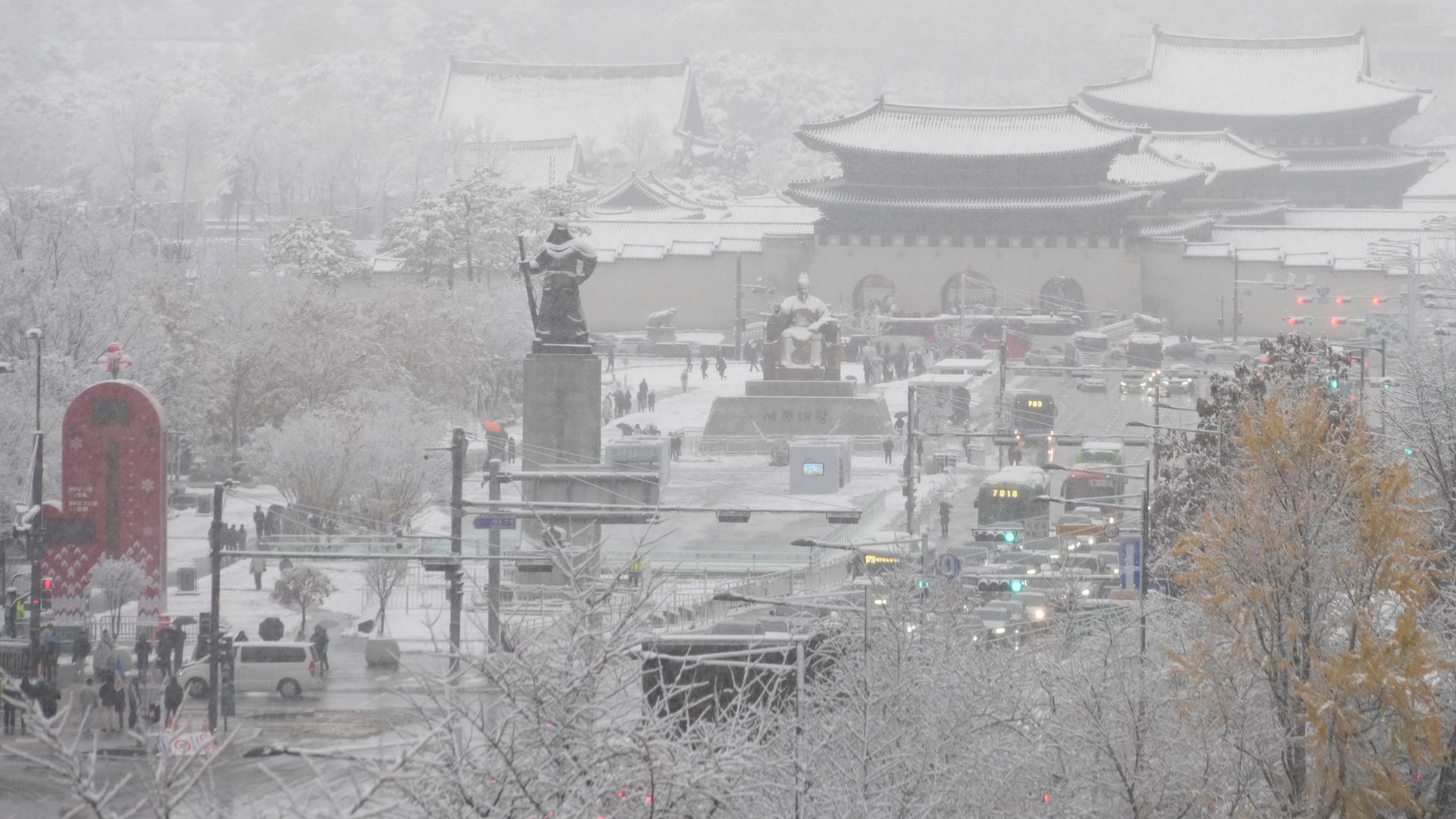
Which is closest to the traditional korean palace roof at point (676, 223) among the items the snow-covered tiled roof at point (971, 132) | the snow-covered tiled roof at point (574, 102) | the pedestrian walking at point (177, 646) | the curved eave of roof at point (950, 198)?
the curved eave of roof at point (950, 198)

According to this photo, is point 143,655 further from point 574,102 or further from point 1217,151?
point 574,102

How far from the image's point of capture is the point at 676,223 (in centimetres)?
6612

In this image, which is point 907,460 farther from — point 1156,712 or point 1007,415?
point 1156,712

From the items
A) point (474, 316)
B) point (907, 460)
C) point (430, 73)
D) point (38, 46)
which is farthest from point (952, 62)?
point (907, 460)

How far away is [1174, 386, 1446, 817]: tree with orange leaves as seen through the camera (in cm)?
1306

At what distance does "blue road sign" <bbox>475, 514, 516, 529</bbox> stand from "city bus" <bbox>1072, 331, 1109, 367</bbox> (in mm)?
31824

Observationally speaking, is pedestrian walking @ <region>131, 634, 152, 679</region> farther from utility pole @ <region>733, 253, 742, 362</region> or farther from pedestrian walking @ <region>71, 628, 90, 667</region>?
utility pole @ <region>733, 253, 742, 362</region>

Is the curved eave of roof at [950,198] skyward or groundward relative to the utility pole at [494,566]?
skyward

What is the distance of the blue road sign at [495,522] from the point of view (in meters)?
20.9

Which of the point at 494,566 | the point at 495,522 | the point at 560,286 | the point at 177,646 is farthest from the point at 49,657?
the point at 560,286

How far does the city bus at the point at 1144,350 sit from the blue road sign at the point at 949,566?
31639mm

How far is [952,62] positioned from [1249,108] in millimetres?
63075

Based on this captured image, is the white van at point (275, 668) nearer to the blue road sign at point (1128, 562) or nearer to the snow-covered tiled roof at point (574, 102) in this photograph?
the blue road sign at point (1128, 562)

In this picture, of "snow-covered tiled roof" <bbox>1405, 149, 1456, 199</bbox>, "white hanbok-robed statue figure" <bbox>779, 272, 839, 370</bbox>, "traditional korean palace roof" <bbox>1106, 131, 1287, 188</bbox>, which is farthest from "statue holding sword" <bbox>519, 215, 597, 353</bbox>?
"snow-covered tiled roof" <bbox>1405, 149, 1456, 199</bbox>
